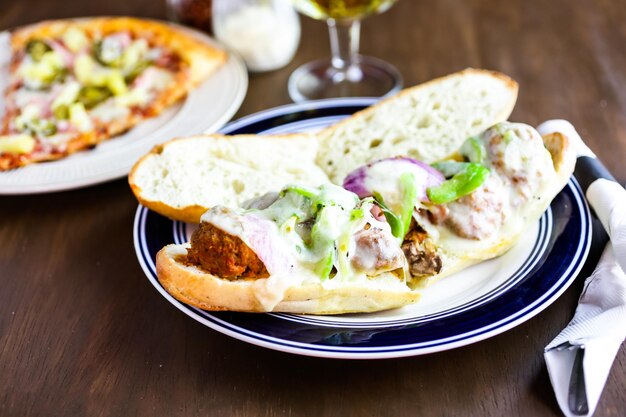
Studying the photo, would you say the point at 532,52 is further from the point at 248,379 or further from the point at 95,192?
the point at 248,379

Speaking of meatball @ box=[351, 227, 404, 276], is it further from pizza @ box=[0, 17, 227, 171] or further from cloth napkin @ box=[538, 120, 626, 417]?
pizza @ box=[0, 17, 227, 171]

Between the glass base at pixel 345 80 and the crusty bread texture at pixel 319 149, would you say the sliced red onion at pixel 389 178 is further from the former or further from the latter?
the glass base at pixel 345 80

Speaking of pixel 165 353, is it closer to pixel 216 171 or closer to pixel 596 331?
pixel 216 171

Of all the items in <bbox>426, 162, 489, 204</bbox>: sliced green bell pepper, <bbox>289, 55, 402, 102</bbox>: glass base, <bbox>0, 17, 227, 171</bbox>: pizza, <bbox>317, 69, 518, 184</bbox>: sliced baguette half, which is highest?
<bbox>426, 162, 489, 204</bbox>: sliced green bell pepper

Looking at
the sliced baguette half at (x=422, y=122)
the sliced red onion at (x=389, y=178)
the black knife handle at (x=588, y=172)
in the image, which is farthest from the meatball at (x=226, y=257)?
the black knife handle at (x=588, y=172)

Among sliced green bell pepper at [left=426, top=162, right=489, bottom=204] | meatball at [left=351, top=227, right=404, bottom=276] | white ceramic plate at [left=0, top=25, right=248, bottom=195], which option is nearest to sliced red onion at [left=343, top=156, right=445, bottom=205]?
sliced green bell pepper at [left=426, top=162, right=489, bottom=204]

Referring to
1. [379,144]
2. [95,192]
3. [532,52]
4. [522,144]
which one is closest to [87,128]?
[95,192]
